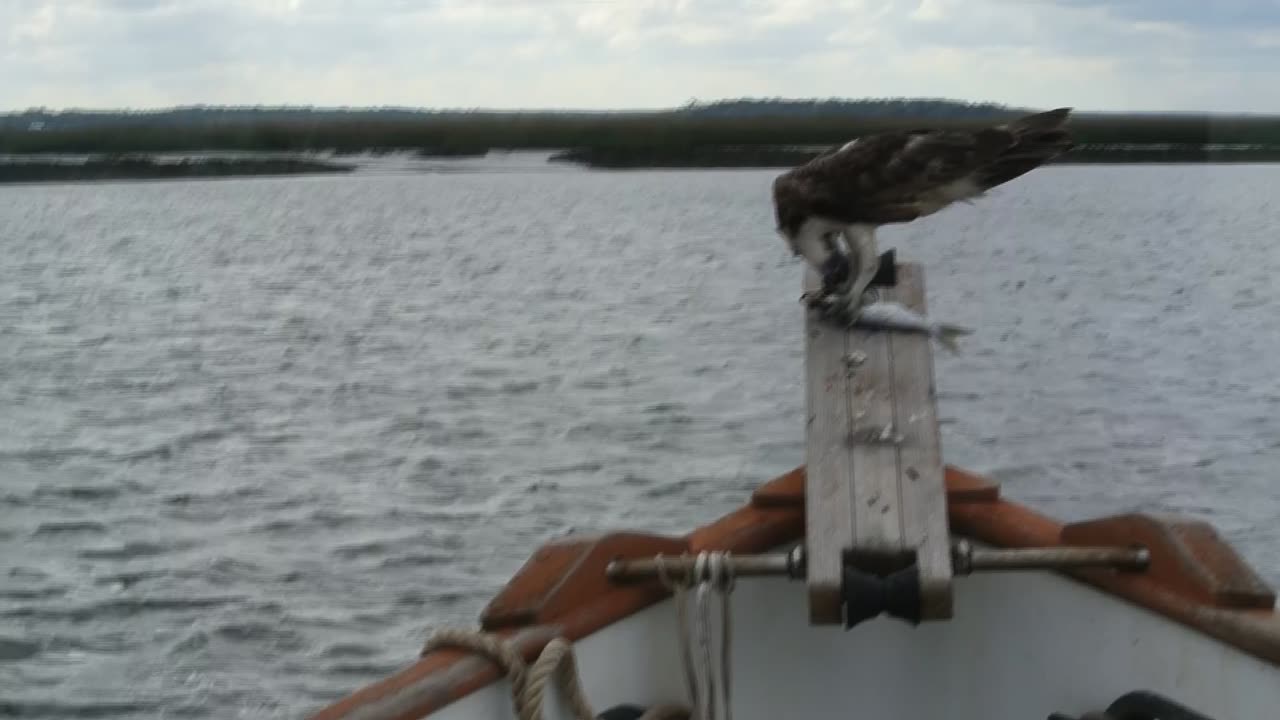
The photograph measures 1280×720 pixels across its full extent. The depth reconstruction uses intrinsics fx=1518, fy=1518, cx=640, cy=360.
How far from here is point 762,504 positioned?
3.40 m

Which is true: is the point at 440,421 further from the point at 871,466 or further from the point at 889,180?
the point at 871,466

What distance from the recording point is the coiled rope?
268 cm

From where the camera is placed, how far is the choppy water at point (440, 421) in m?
9.02

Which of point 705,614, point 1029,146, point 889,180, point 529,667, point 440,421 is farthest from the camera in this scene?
point 440,421

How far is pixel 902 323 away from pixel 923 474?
50cm

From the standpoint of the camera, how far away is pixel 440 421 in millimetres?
14469

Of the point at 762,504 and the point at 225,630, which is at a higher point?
the point at 762,504

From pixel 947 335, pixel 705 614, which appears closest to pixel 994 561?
pixel 705 614

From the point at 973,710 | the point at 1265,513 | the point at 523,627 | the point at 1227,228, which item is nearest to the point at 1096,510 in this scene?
the point at 1265,513

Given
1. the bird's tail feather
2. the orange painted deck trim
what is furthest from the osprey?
the orange painted deck trim

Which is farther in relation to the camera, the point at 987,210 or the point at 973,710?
the point at 987,210

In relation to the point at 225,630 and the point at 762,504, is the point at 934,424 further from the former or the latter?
the point at 225,630

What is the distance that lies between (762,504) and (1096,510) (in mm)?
8369

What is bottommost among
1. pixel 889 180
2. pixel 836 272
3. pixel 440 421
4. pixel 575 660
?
pixel 440 421
